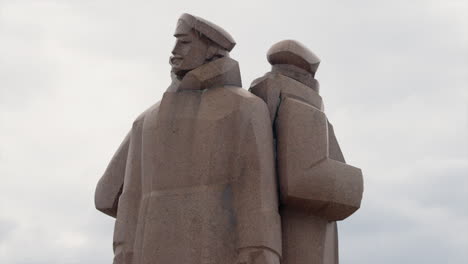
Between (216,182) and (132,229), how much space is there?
938 millimetres

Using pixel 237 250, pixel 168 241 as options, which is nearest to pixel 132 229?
pixel 168 241

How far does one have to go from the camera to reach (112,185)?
8445mm

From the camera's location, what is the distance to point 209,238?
24.1ft

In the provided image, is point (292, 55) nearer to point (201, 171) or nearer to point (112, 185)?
point (201, 171)

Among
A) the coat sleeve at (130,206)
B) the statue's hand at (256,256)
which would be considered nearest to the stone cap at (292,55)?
the coat sleeve at (130,206)

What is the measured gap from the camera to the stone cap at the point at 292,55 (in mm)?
8438

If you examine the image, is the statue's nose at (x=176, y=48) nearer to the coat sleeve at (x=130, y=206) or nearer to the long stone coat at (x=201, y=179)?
the long stone coat at (x=201, y=179)

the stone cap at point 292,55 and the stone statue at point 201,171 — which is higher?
the stone cap at point 292,55

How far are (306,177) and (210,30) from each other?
1611 mm

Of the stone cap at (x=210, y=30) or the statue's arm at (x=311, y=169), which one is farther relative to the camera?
the stone cap at (x=210, y=30)

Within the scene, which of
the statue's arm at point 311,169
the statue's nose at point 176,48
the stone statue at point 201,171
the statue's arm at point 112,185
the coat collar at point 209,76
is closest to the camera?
the stone statue at point 201,171

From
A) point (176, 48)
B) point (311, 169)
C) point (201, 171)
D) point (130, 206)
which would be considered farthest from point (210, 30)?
point (130, 206)

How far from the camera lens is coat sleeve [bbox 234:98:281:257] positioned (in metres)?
7.28

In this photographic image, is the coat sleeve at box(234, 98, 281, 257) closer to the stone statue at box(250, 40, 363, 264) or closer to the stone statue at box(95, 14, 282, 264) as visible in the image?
the stone statue at box(95, 14, 282, 264)
